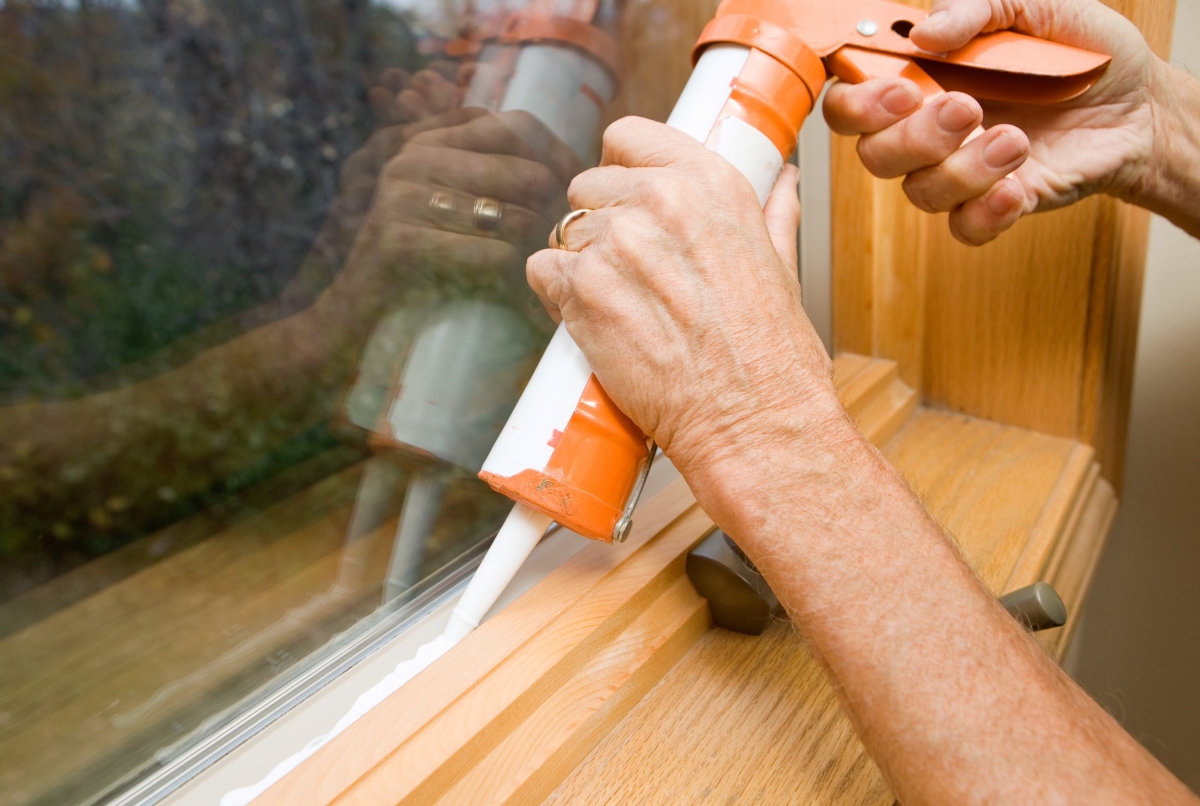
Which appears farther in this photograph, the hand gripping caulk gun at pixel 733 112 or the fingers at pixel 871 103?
the fingers at pixel 871 103

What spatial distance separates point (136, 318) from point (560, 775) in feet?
1.15

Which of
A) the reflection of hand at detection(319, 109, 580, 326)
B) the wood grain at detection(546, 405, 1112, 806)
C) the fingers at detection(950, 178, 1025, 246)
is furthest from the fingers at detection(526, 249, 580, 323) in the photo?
the fingers at detection(950, 178, 1025, 246)

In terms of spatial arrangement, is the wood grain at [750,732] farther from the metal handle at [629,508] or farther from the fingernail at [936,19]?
the fingernail at [936,19]

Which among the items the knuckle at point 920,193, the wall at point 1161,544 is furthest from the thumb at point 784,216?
the wall at point 1161,544

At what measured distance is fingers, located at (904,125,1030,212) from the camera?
1.90 ft

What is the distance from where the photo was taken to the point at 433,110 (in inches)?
20.1

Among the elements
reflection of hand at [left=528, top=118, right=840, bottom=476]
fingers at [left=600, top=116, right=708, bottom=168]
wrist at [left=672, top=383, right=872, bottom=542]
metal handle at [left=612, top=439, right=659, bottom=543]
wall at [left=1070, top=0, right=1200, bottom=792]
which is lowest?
wall at [left=1070, top=0, right=1200, bottom=792]

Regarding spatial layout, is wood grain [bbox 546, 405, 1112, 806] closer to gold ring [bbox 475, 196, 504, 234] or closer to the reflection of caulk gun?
the reflection of caulk gun

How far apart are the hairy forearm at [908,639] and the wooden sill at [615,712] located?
0.08 meters

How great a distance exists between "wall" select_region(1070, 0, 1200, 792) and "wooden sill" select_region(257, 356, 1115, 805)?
0.45 metres

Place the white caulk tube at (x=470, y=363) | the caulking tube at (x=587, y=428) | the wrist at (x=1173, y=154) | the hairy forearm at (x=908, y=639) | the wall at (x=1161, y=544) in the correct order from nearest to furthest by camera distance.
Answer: the hairy forearm at (x=908, y=639)
the caulking tube at (x=587, y=428)
the white caulk tube at (x=470, y=363)
the wrist at (x=1173, y=154)
the wall at (x=1161, y=544)

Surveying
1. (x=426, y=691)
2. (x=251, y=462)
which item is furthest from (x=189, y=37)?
(x=426, y=691)

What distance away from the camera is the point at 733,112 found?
488 millimetres

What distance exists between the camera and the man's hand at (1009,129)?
0.55 m
